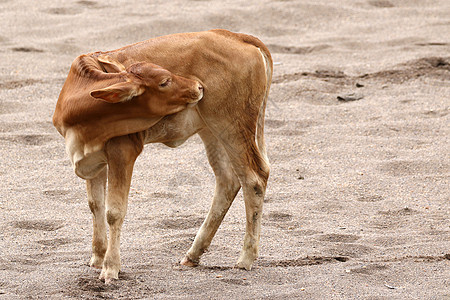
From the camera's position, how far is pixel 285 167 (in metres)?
7.43

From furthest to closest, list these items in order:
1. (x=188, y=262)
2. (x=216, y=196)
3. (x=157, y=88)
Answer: (x=216, y=196), (x=188, y=262), (x=157, y=88)

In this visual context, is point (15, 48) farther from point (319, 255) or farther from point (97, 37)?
point (319, 255)

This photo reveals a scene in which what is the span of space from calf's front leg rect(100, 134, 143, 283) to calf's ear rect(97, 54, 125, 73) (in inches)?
16.6

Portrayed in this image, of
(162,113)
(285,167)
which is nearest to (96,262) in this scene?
(162,113)

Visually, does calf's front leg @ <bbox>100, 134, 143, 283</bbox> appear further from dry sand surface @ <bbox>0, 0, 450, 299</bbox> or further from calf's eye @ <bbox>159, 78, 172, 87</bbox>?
calf's eye @ <bbox>159, 78, 172, 87</bbox>

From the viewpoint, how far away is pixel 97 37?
419 inches

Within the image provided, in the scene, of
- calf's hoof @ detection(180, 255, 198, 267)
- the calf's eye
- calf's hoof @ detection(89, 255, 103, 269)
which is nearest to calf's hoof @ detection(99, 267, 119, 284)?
calf's hoof @ detection(89, 255, 103, 269)

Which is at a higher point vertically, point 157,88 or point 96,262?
point 157,88

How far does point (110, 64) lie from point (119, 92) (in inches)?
16.2

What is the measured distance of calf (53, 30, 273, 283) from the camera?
184 inches

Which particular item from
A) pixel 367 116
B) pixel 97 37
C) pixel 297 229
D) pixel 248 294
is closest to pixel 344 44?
pixel 367 116

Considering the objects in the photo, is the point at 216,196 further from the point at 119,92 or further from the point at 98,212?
the point at 119,92

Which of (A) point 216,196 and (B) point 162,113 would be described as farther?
(A) point 216,196

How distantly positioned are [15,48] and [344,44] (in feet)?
14.8
